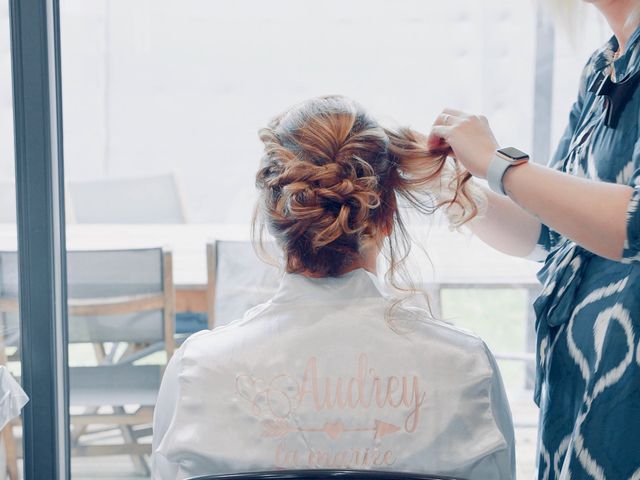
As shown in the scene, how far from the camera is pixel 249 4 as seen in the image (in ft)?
6.80

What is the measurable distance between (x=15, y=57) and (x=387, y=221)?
91 centimetres

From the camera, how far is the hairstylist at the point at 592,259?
1031mm

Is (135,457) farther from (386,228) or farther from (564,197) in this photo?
(564,197)

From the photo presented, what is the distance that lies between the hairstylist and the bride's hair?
3.3 inches

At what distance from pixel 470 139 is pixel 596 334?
0.34 m

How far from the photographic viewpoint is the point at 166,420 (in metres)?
1.23

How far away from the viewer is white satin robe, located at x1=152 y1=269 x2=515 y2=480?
3.73ft

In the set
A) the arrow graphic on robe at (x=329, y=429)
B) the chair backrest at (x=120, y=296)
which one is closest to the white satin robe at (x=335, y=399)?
the arrow graphic on robe at (x=329, y=429)

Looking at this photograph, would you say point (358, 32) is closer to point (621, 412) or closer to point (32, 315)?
point (32, 315)

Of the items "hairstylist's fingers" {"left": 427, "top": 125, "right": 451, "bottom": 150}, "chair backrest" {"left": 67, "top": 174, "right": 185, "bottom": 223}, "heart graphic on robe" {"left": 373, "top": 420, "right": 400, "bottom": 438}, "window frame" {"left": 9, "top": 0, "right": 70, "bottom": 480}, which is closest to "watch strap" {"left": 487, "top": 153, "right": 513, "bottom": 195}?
"hairstylist's fingers" {"left": 427, "top": 125, "right": 451, "bottom": 150}

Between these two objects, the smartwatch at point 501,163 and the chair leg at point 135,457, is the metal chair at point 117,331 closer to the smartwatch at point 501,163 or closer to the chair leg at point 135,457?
the chair leg at point 135,457

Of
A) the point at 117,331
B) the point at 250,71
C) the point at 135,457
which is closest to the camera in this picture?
the point at 250,71

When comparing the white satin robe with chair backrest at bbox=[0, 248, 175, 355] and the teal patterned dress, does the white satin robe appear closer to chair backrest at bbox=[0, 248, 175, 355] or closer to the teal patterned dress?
the teal patterned dress

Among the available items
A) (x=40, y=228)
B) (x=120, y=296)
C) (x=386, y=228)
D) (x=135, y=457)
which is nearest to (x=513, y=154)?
(x=386, y=228)
